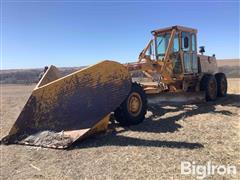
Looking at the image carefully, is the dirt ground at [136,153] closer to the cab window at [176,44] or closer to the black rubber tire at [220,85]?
the cab window at [176,44]

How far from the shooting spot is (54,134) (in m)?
6.25

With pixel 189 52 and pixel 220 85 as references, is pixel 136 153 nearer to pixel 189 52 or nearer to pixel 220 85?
→ pixel 189 52

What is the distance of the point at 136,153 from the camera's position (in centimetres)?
543

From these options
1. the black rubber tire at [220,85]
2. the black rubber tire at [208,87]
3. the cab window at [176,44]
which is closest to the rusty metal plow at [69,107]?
the cab window at [176,44]

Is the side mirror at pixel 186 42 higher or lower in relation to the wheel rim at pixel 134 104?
higher

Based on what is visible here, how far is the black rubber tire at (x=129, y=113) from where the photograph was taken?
738 cm

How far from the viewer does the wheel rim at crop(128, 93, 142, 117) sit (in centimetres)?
755

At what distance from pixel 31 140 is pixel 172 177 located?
2970 millimetres

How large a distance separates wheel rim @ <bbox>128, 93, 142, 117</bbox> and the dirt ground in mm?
328

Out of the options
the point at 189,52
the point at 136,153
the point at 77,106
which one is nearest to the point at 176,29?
the point at 189,52

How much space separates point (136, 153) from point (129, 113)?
2.12 m

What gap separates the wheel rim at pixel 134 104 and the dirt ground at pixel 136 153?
0.33m
